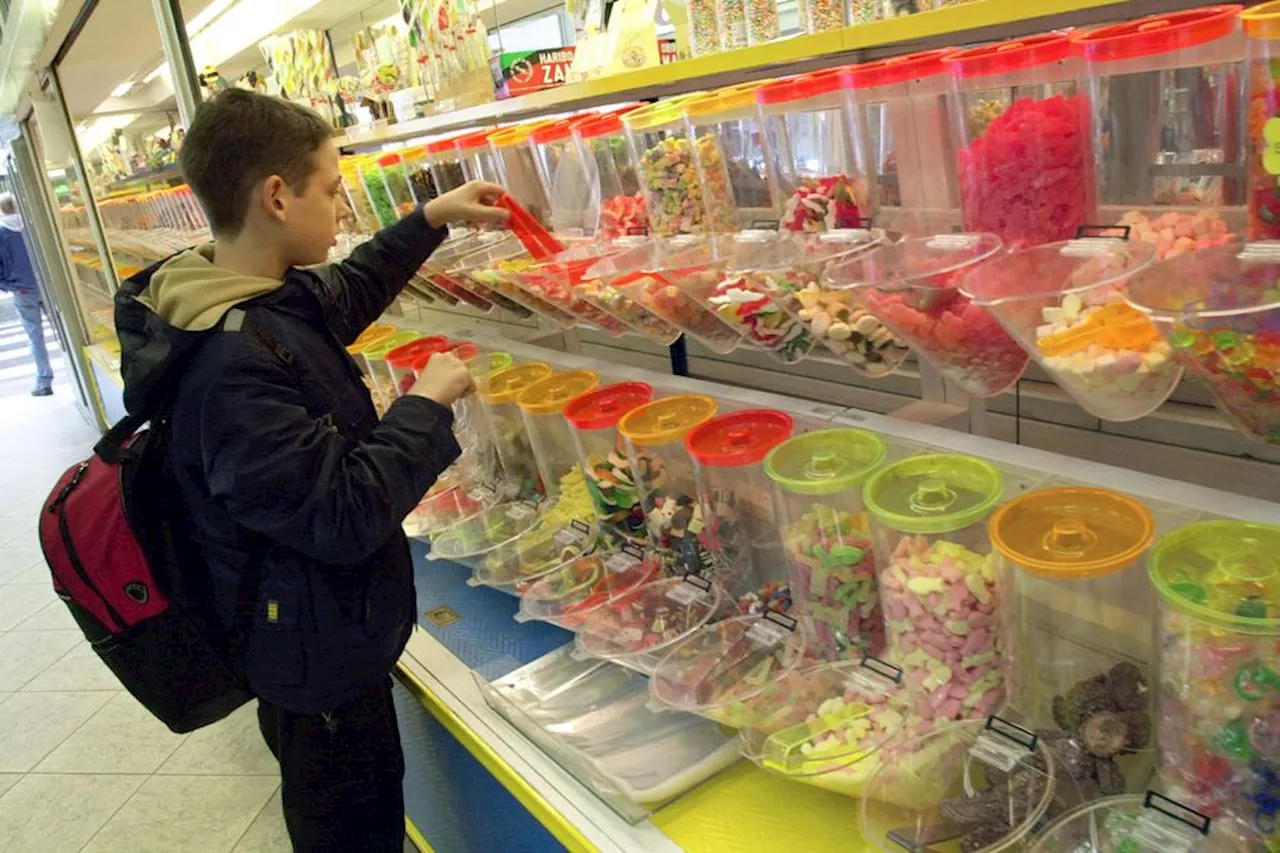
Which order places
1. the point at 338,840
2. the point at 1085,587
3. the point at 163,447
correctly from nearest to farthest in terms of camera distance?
the point at 1085,587 → the point at 163,447 → the point at 338,840

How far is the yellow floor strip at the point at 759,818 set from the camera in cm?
114

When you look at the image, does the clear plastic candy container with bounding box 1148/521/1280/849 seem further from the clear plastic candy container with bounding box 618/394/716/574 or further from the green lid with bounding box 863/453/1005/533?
the clear plastic candy container with bounding box 618/394/716/574

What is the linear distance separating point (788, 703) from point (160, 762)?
8.45ft

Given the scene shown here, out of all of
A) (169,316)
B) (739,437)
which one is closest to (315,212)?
(169,316)

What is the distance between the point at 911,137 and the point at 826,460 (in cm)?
45

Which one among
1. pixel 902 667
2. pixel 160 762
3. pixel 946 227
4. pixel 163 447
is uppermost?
pixel 946 227

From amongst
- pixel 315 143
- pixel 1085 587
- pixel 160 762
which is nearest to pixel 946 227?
pixel 1085 587

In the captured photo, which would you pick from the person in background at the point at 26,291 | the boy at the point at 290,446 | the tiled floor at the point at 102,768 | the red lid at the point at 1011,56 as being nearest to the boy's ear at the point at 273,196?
the boy at the point at 290,446

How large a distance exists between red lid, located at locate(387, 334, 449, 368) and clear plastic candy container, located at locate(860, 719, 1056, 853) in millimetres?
1585

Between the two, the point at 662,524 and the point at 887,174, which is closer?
the point at 887,174

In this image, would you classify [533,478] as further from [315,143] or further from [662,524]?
[315,143]

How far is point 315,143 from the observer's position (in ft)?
4.91

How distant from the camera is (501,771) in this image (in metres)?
1.44

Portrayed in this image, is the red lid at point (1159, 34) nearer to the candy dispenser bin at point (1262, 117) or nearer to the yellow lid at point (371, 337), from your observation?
the candy dispenser bin at point (1262, 117)
